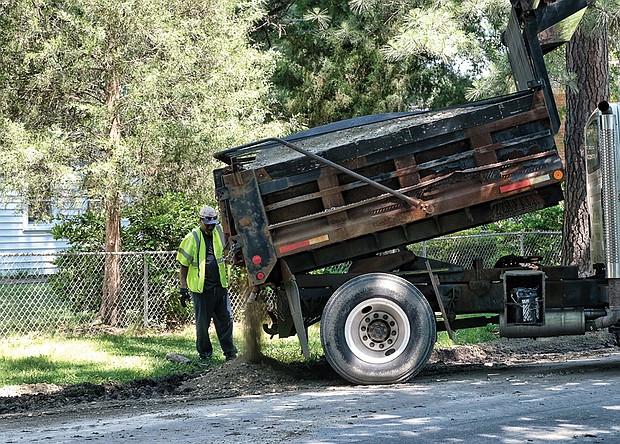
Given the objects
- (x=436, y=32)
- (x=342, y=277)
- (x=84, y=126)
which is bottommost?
(x=342, y=277)

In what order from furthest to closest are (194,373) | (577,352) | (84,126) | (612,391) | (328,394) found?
(84,126) → (577,352) → (194,373) → (328,394) → (612,391)

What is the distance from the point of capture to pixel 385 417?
7.63 meters

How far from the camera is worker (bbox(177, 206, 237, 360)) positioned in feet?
39.5

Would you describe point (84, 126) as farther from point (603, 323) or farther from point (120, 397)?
point (603, 323)

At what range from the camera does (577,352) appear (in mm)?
12297

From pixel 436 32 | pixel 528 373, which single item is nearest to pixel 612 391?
pixel 528 373

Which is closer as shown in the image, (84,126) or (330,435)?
(330,435)

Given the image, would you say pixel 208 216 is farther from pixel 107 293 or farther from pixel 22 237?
pixel 22 237

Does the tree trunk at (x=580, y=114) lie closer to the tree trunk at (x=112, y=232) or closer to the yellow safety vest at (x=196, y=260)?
the yellow safety vest at (x=196, y=260)

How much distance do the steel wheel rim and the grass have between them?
7.13 feet

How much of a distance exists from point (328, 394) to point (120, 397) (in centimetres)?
222

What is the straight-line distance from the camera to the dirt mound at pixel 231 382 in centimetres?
950

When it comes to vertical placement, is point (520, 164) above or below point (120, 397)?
above

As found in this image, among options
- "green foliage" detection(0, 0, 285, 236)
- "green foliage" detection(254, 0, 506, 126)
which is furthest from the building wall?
"green foliage" detection(0, 0, 285, 236)
